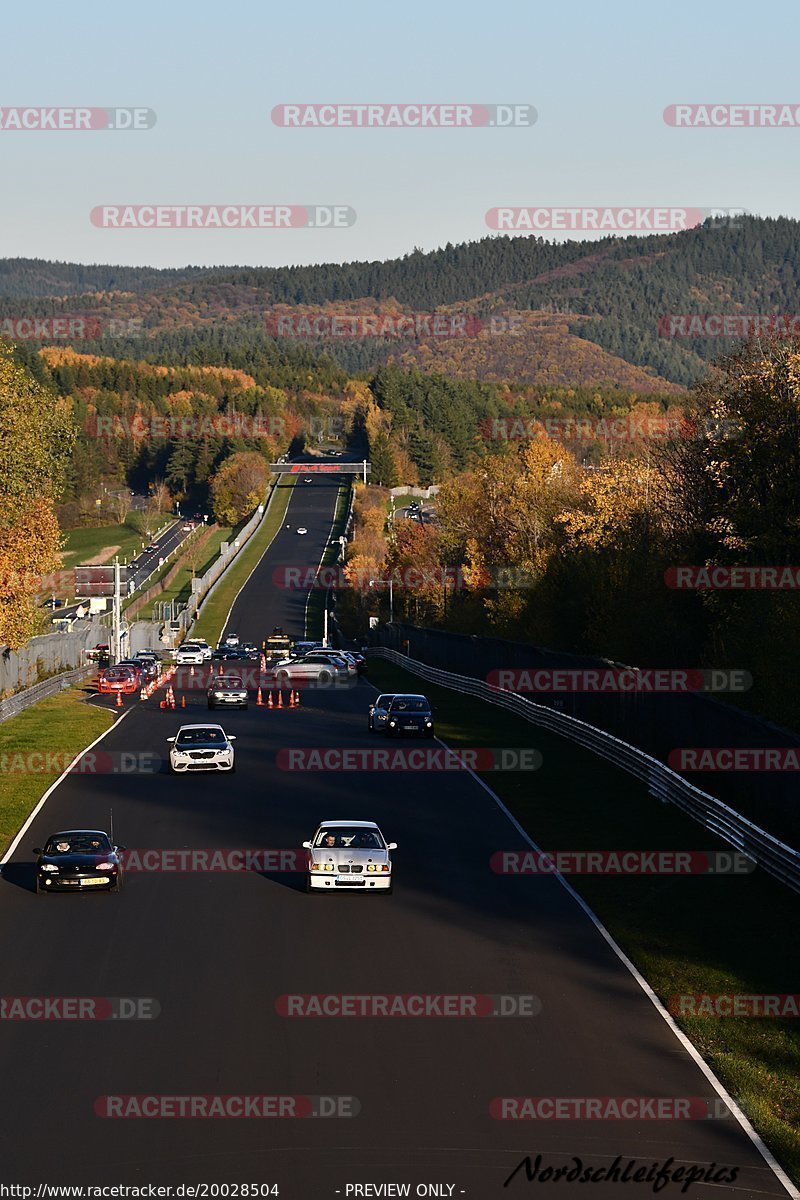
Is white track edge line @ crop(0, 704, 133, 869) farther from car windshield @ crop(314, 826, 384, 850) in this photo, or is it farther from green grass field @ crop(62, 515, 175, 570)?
green grass field @ crop(62, 515, 175, 570)

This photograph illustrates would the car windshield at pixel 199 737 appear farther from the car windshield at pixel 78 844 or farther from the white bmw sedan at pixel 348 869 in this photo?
the white bmw sedan at pixel 348 869

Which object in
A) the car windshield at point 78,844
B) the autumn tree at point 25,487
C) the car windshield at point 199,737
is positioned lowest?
the car windshield at point 199,737

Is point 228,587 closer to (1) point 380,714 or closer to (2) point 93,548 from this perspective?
(2) point 93,548

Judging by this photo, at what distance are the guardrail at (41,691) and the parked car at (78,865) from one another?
31.8 metres

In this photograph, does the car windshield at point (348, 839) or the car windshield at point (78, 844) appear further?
the car windshield at point (78, 844)

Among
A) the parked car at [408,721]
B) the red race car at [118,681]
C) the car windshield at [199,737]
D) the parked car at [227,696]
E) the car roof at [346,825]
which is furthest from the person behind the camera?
the red race car at [118,681]

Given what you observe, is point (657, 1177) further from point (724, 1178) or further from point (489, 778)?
point (489, 778)

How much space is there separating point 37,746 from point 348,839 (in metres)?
25.9

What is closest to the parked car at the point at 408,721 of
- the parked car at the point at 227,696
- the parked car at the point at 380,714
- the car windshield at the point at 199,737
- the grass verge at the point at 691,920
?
the parked car at the point at 380,714

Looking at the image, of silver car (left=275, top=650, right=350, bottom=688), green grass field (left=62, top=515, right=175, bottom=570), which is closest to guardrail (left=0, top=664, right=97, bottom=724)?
silver car (left=275, top=650, right=350, bottom=688)

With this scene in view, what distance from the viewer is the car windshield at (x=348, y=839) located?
2655 cm

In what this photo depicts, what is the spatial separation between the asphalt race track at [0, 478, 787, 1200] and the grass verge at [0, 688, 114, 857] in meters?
3.16

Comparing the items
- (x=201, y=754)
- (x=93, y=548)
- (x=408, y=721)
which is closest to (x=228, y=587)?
Result: (x=93, y=548)

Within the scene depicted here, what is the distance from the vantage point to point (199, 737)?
141ft
